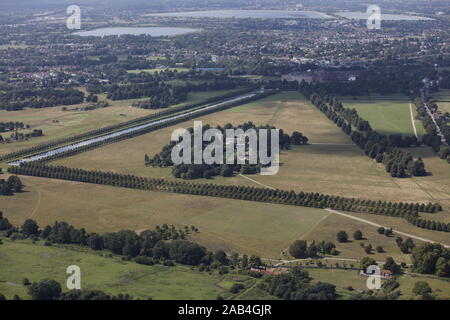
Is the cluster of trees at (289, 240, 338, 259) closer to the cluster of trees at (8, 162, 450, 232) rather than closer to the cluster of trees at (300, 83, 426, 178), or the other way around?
the cluster of trees at (8, 162, 450, 232)

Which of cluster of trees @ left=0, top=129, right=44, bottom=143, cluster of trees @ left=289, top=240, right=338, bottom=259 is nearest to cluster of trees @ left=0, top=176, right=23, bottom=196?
cluster of trees @ left=0, top=129, right=44, bottom=143

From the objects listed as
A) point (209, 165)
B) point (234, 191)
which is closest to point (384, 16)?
point (209, 165)

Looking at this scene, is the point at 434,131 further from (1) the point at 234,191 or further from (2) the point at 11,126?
(2) the point at 11,126

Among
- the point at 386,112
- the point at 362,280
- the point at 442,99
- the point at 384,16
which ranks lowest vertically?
the point at 362,280

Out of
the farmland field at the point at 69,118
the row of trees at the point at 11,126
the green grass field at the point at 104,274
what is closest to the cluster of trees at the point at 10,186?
the green grass field at the point at 104,274
